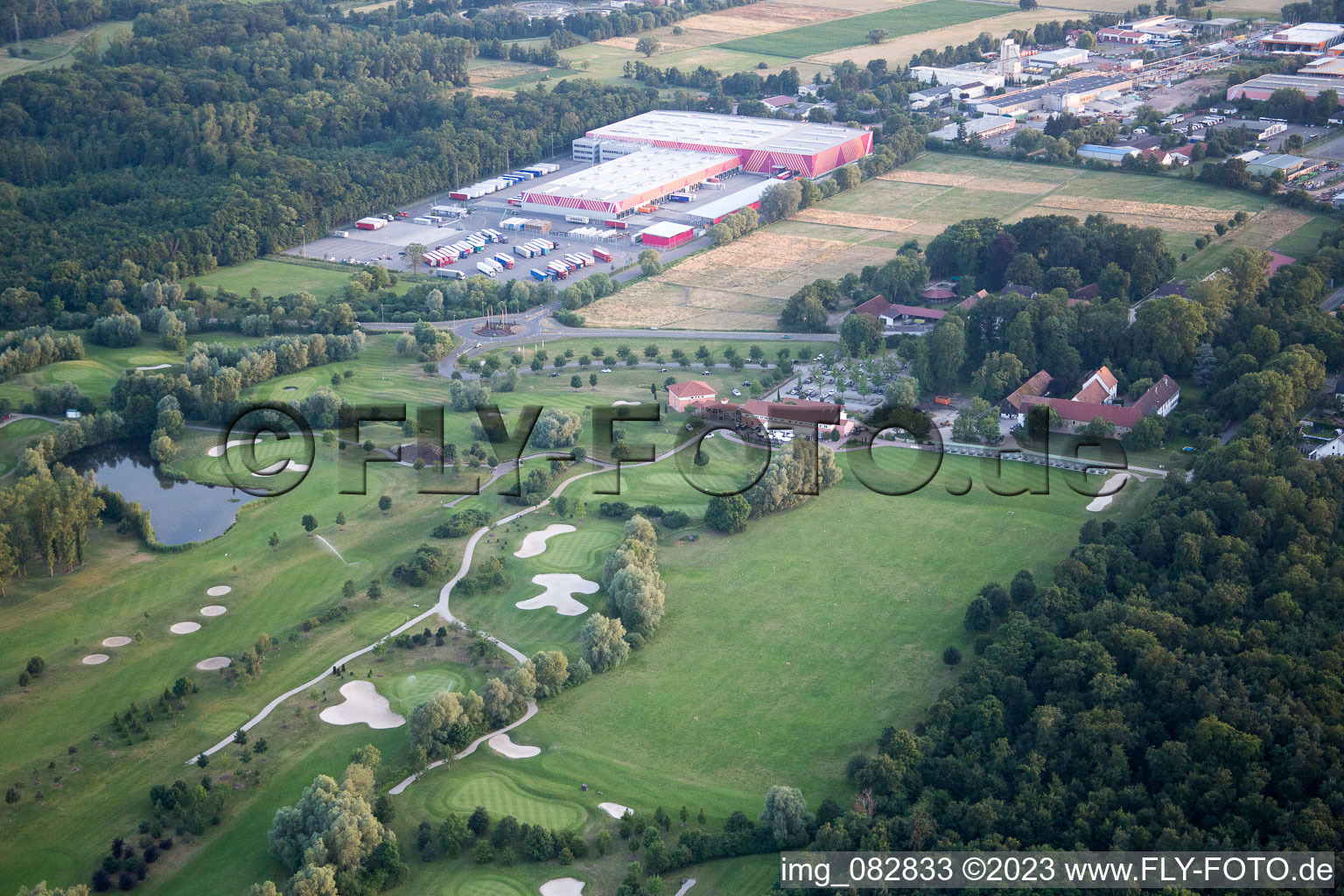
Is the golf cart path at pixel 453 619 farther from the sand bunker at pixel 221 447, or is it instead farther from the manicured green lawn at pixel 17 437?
the manicured green lawn at pixel 17 437

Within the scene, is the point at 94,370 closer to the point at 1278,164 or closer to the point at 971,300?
the point at 971,300

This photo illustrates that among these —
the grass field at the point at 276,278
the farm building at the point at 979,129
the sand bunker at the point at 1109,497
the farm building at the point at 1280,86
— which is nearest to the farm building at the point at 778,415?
the sand bunker at the point at 1109,497

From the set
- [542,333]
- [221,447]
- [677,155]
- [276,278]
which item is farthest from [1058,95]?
[221,447]

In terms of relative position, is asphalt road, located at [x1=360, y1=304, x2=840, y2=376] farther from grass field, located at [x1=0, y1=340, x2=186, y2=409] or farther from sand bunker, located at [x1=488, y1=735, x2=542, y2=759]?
sand bunker, located at [x1=488, y1=735, x2=542, y2=759]

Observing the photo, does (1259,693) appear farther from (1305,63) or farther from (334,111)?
(1305,63)

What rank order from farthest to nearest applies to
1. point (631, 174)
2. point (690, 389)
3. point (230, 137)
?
1. point (230, 137)
2. point (631, 174)
3. point (690, 389)

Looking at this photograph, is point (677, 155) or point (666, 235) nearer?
point (666, 235)

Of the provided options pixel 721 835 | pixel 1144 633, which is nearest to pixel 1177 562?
pixel 1144 633
